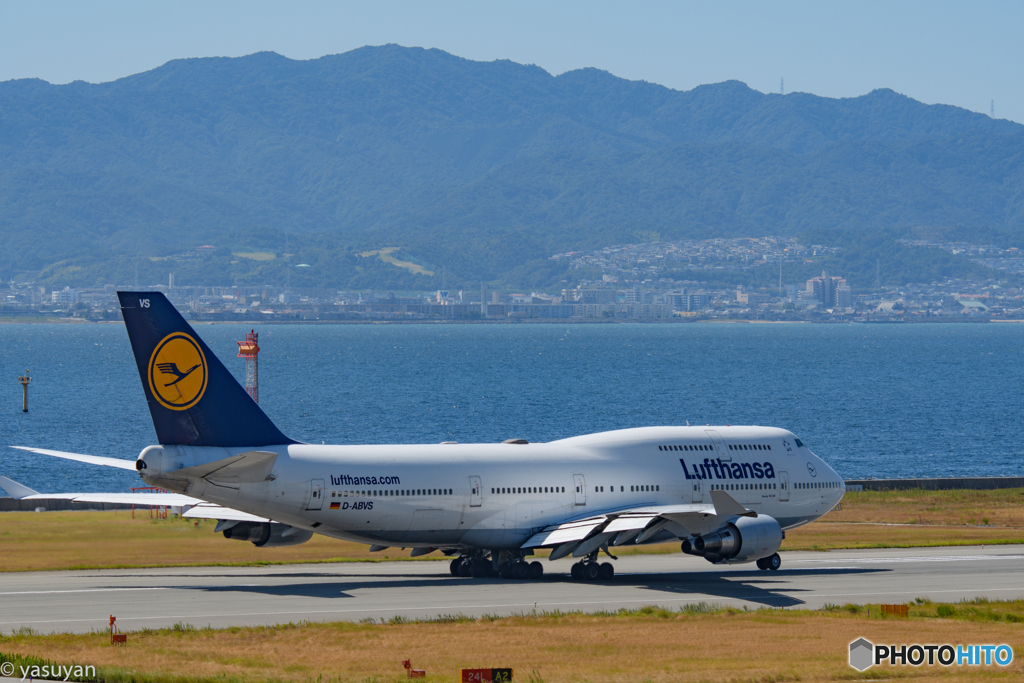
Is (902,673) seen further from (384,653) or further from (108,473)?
(108,473)

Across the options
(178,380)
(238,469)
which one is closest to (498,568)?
(238,469)

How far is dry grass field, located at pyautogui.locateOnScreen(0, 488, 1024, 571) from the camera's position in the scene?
50812 mm

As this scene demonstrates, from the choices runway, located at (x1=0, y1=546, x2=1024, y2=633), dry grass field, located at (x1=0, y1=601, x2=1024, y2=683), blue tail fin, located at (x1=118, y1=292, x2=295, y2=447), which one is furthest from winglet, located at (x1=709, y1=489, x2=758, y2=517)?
blue tail fin, located at (x1=118, y1=292, x2=295, y2=447)

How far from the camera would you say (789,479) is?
54.7m

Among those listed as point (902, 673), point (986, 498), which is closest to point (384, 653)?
point (902, 673)

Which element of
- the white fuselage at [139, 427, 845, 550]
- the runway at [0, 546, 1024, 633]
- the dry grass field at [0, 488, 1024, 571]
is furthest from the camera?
the dry grass field at [0, 488, 1024, 571]

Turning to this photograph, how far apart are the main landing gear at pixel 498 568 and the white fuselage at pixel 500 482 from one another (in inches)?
24.3

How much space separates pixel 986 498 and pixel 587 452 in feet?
127

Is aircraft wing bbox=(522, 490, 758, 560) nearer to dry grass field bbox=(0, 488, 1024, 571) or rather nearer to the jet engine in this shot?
the jet engine

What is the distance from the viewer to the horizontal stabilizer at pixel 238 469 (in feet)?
137

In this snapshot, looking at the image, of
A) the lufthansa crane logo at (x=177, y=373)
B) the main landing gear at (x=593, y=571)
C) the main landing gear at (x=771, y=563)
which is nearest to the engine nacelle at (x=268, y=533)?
the lufthansa crane logo at (x=177, y=373)

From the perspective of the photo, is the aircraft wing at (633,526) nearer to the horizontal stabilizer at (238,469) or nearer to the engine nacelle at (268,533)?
the engine nacelle at (268,533)

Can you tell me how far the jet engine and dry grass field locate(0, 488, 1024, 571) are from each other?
11.0 m

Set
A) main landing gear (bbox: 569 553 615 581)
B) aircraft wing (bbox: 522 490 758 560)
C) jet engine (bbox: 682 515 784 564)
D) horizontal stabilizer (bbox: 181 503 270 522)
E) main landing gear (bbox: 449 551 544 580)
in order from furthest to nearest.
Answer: main landing gear (bbox: 449 551 544 580) → main landing gear (bbox: 569 553 615 581) → aircraft wing (bbox: 522 490 758 560) → horizontal stabilizer (bbox: 181 503 270 522) → jet engine (bbox: 682 515 784 564)
